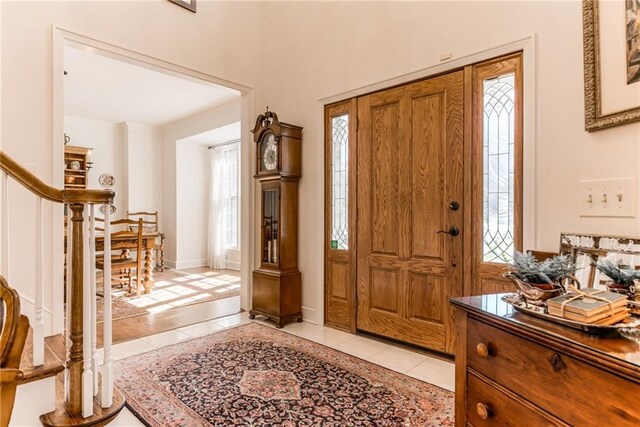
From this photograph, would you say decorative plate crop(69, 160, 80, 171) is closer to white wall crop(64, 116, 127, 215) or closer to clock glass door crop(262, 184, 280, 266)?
white wall crop(64, 116, 127, 215)

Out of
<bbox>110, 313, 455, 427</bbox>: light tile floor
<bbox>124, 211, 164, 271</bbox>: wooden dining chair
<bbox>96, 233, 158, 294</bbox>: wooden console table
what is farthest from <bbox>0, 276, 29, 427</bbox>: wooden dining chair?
<bbox>124, 211, 164, 271</bbox>: wooden dining chair

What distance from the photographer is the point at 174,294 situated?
184 inches

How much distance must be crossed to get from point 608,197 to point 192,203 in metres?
6.63

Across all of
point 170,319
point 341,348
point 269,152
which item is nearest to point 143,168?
point 170,319

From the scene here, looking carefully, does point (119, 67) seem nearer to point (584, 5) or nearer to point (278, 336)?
point (278, 336)

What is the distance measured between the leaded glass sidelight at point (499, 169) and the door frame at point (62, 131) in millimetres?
2378

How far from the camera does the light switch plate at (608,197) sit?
1.67m

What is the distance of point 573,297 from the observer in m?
1.03

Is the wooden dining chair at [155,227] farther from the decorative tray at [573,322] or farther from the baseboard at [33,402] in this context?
the decorative tray at [573,322]

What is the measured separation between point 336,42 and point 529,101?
5.90ft

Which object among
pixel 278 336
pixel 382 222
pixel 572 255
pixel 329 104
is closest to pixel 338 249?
pixel 382 222

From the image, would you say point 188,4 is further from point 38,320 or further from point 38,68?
point 38,320

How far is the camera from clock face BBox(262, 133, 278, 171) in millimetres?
3387

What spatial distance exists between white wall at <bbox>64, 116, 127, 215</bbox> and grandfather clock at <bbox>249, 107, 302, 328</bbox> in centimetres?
458
